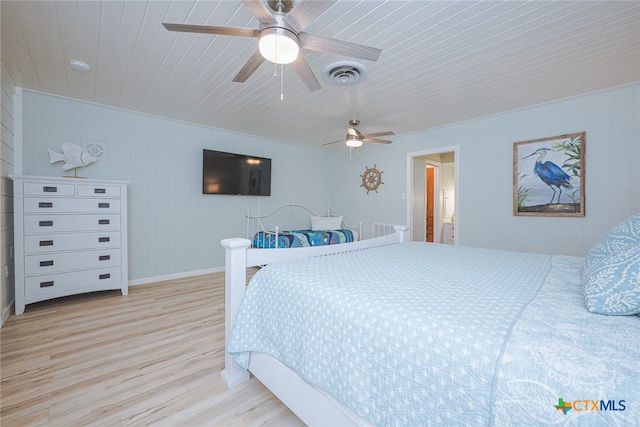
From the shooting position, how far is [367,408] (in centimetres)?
94

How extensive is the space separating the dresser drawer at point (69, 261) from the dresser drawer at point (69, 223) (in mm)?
257

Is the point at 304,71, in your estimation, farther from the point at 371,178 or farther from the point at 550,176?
the point at 371,178

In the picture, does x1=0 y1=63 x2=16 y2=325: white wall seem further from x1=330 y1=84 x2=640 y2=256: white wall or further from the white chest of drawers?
x1=330 y1=84 x2=640 y2=256: white wall

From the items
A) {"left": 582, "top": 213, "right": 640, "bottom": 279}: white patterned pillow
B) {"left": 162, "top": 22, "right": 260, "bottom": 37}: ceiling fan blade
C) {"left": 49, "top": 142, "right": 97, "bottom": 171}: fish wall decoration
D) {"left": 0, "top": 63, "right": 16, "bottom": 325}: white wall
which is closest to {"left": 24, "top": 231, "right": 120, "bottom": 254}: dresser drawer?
{"left": 0, "top": 63, "right": 16, "bottom": 325}: white wall

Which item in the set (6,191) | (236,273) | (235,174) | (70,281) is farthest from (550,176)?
(6,191)

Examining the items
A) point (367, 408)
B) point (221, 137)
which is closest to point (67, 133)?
point (221, 137)

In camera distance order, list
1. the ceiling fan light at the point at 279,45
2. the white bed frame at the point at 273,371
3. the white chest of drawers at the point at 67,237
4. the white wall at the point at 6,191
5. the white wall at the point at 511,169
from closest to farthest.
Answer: the white bed frame at the point at 273,371
the ceiling fan light at the point at 279,45
the white wall at the point at 6,191
the white chest of drawers at the point at 67,237
the white wall at the point at 511,169

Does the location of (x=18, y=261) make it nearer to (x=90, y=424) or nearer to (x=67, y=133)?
(x=67, y=133)

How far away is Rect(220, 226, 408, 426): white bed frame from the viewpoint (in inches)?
45.0

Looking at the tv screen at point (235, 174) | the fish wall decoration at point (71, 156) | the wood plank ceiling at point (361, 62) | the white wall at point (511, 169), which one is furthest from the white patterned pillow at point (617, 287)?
the fish wall decoration at point (71, 156)

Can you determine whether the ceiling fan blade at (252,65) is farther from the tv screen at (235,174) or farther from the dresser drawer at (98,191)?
the tv screen at (235,174)

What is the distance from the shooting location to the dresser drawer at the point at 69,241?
272 centimetres

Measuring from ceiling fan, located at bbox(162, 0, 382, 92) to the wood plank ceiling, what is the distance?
1.01 feet

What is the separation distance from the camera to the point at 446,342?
798 millimetres
